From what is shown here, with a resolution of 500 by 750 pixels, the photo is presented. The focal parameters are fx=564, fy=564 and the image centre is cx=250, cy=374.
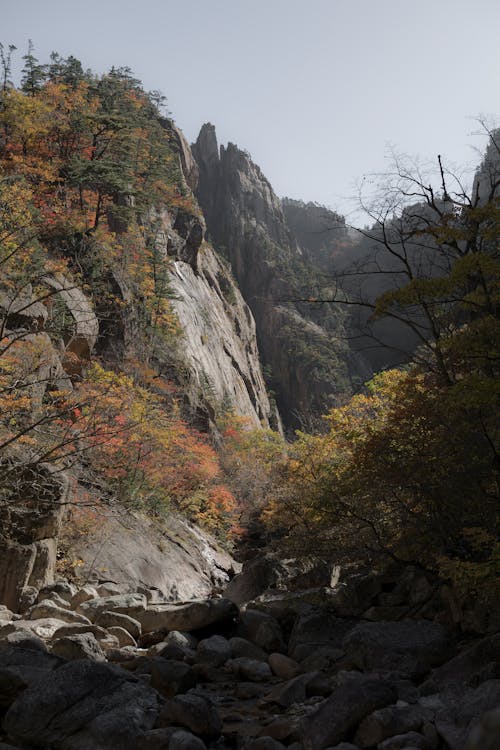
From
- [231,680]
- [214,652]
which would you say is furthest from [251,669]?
[214,652]

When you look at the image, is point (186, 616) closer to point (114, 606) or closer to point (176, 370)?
point (114, 606)

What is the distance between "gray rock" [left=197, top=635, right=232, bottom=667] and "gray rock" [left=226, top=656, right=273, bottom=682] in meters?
0.26

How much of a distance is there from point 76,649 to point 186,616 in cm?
337

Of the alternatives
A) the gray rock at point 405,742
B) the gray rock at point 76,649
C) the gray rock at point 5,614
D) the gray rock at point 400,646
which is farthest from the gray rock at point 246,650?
the gray rock at point 405,742

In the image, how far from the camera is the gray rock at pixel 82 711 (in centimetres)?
586

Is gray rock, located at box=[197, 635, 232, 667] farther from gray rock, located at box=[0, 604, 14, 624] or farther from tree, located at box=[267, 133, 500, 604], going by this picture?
gray rock, located at box=[0, 604, 14, 624]

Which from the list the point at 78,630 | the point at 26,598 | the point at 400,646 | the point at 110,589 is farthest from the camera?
the point at 110,589

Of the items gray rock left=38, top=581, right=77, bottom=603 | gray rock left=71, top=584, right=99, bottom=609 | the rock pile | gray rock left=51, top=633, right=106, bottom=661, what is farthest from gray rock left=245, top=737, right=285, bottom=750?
gray rock left=38, top=581, right=77, bottom=603

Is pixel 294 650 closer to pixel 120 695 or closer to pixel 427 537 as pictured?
pixel 427 537

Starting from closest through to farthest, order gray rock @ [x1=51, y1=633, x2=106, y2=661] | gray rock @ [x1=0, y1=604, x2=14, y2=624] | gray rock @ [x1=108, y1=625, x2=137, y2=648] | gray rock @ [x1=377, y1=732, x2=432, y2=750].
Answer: gray rock @ [x1=377, y1=732, x2=432, y2=750] → gray rock @ [x1=51, y1=633, x2=106, y2=661] → gray rock @ [x1=0, y1=604, x2=14, y2=624] → gray rock @ [x1=108, y1=625, x2=137, y2=648]

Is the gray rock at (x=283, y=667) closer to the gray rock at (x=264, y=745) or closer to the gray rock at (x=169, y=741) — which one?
the gray rock at (x=264, y=745)

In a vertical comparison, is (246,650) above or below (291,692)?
below

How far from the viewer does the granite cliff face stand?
A: 66500 millimetres

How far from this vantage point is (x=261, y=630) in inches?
440
